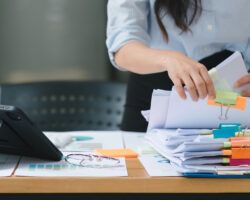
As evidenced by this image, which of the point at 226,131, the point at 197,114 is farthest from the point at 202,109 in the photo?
the point at 226,131

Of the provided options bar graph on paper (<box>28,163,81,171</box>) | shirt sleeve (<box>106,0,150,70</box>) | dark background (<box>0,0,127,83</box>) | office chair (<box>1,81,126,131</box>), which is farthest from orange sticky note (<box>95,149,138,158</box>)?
dark background (<box>0,0,127,83</box>)

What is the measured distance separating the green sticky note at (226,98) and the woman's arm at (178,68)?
0.02m

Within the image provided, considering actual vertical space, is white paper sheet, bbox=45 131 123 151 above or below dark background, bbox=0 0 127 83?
above

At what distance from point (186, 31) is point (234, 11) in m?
0.16

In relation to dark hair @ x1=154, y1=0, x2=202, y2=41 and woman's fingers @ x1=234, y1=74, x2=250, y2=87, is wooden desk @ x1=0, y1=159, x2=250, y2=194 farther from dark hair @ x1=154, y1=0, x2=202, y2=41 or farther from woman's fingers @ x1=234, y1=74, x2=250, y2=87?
dark hair @ x1=154, y1=0, x2=202, y2=41

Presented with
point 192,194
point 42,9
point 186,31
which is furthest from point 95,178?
point 42,9

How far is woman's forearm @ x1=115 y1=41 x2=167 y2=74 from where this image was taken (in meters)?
1.22

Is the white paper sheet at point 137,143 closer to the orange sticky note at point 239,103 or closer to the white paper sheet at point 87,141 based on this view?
the white paper sheet at point 87,141

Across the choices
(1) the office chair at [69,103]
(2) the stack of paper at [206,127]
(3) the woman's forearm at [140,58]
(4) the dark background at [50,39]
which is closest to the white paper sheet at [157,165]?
(2) the stack of paper at [206,127]

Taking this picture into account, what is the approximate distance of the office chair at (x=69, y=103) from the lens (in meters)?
1.87

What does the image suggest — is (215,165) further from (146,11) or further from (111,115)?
(111,115)

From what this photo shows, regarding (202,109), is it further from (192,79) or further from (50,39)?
(50,39)

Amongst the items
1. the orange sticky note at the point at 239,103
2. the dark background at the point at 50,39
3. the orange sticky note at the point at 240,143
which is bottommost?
the dark background at the point at 50,39

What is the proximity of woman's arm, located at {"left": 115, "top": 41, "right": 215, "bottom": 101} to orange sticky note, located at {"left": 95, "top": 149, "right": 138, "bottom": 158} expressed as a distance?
0.18m
